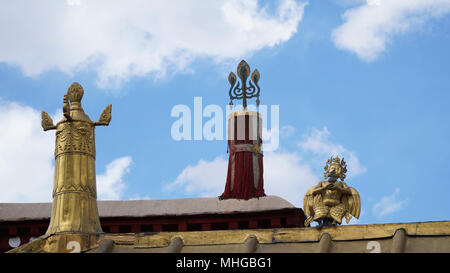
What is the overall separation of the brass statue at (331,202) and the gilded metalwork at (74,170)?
414 centimetres

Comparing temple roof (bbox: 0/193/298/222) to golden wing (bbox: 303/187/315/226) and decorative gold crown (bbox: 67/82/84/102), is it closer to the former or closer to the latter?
decorative gold crown (bbox: 67/82/84/102)

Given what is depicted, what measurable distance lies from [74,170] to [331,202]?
203 inches

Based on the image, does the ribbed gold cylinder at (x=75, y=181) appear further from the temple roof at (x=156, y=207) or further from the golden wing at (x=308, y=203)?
the temple roof at (x=156, y=207)

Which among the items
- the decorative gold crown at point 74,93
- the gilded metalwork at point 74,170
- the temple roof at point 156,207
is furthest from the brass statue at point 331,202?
the temple roof at point 156,207

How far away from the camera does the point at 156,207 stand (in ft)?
93.3

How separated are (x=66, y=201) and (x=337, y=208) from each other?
205 inches

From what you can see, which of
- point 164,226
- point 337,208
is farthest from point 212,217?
point 337,208

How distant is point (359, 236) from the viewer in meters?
15.5

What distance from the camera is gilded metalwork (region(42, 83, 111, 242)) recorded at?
1789cm

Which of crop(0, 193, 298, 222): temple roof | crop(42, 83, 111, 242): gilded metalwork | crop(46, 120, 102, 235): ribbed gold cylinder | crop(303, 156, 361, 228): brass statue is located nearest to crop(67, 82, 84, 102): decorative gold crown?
crop(42, 83, 111, 242): gilded metalwork

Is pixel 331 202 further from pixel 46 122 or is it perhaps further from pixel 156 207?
pixel 156 207

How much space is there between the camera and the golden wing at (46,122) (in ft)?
62.2
